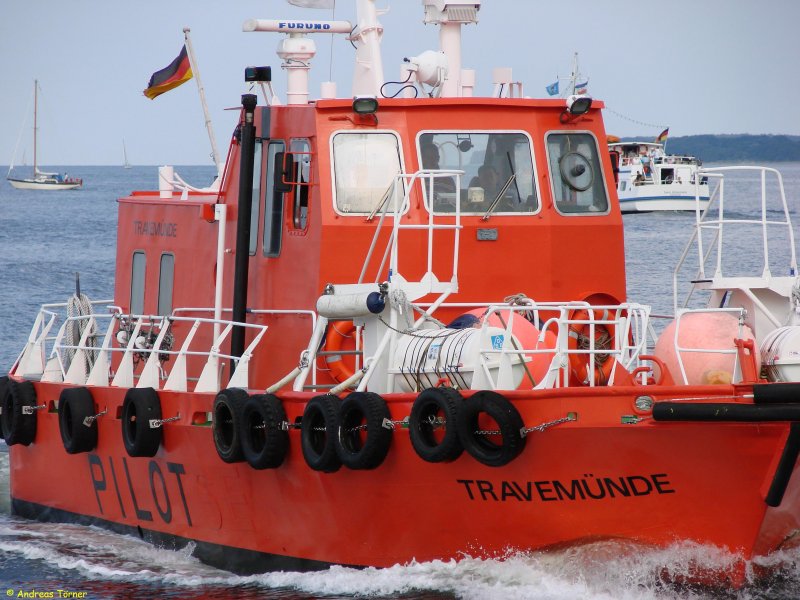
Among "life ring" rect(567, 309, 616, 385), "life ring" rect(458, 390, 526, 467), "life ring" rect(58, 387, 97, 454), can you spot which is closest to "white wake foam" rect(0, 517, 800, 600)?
"life ring" rect(458, 390, 526, 467)

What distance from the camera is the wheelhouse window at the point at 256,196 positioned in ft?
37.6

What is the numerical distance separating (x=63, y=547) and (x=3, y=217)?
2340 inches

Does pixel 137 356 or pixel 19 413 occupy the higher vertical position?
pixel 137 356

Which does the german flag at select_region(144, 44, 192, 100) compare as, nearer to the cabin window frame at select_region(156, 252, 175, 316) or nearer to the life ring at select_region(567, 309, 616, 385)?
the cabin window frame at select_region(156, 252, 175, 316)

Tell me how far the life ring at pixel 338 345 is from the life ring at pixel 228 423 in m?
0.71

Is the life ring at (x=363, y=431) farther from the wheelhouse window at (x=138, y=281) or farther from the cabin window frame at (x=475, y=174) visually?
the wheelhouse window at (x=138, y=281)

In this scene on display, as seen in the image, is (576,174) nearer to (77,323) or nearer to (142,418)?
(142,418)

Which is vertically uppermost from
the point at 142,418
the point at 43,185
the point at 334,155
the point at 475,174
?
the point at 43,185

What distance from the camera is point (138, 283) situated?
13.6m

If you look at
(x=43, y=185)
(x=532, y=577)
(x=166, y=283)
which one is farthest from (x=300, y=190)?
(x=43, y=185)

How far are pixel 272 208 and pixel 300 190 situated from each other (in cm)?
37

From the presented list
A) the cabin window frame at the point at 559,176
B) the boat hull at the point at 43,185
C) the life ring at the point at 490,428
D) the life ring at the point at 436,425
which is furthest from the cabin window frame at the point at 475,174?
the boat hull at the point at 43,185

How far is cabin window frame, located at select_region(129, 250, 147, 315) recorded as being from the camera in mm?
13453

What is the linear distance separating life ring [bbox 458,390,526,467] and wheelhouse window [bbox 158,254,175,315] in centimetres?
486
